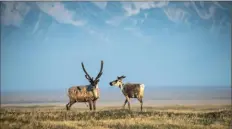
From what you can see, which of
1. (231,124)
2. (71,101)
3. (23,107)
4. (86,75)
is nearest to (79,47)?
(86,75)

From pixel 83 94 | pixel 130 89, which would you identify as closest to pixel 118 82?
pixel 130 89

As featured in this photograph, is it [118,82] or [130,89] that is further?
[130,89]

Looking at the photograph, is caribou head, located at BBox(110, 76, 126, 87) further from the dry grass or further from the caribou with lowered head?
the dry grass

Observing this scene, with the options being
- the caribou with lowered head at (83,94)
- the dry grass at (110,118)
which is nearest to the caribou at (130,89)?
the dry grass at (110,118)

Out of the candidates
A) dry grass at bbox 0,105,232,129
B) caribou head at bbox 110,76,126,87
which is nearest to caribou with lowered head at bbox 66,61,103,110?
dry grass at bbox 0,105,232,129

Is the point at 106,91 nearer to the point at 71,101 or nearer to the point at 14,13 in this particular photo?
the point at 71,101

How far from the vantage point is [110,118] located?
26.4ft

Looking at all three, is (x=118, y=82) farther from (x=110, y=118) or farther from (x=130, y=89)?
(x=110, y=118)

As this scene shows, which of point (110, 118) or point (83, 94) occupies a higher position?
point (83, 94)

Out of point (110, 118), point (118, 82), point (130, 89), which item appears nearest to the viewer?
point (110, 118)

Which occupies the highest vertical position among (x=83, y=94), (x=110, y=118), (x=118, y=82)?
(x=118, y=82)

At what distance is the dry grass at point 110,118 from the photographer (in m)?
7.57

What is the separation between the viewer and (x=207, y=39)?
8.95m

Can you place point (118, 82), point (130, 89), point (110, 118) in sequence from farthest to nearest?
point (130, 89) < point (118, 82) < point (110, 118)
